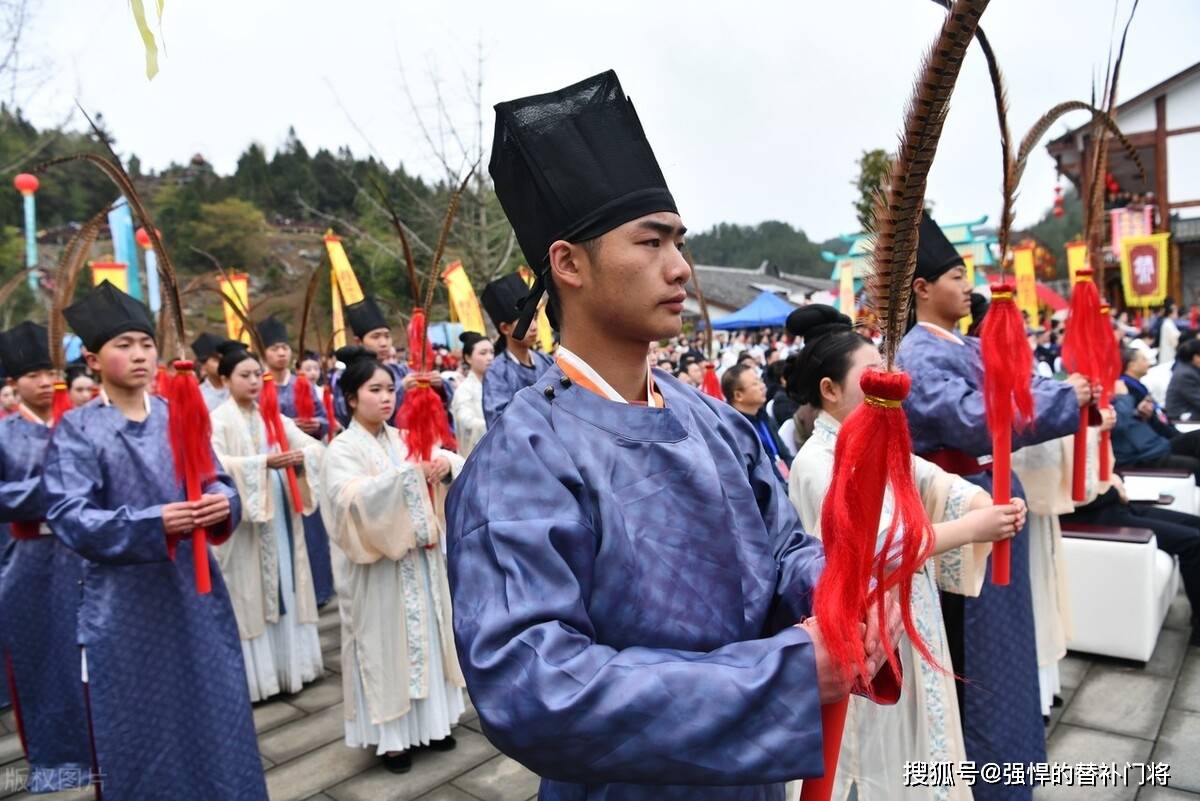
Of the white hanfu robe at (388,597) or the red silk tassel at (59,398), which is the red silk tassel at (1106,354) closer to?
the white hanfu robe at (388,597)

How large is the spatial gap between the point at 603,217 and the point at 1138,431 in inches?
271

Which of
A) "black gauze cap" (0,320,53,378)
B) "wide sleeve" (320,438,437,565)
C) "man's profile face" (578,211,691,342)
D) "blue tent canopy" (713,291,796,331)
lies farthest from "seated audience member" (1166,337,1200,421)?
"blue tent canopy" (713,291,796,331)

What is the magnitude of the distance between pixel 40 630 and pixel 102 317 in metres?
2.09

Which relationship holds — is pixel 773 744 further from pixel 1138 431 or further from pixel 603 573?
pixel 1138 431

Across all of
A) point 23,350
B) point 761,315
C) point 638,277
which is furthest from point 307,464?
point 761,315

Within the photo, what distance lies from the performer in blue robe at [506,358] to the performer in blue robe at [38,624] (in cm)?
258

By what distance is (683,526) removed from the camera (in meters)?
1.38

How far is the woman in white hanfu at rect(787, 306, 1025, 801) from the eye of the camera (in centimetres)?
256

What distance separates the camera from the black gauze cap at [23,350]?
187 inches

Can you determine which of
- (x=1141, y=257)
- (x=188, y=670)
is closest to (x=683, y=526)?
(x=188, y=670)

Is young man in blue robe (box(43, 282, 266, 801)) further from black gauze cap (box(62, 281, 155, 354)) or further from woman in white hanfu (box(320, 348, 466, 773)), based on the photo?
woman in white hanfu (box(320, 348, 466, 773))

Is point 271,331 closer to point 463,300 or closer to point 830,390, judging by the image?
point 463,300

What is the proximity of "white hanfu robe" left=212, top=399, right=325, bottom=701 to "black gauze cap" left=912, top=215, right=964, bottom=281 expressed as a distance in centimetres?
409

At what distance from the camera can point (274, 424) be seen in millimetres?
5418
